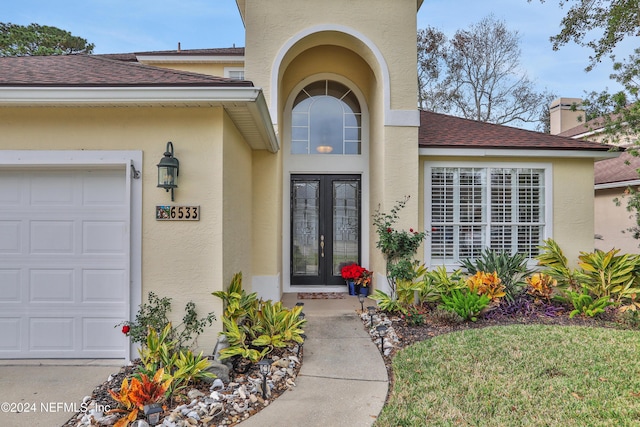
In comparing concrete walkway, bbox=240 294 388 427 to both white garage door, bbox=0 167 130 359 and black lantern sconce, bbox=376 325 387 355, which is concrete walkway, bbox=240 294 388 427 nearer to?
black lantern sconce, bbox=376 325 387 355

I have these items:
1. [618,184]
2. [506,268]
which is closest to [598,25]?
[618,184]

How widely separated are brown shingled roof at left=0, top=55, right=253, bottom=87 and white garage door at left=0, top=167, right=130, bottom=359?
106cm

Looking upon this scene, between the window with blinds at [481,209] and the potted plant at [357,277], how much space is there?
1.55 metres

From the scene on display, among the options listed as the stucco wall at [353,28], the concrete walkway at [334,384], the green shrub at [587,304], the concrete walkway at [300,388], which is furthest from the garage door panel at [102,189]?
the green shrub at [587,304]

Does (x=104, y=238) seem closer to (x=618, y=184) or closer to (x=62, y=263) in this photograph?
(x=62, y=263)

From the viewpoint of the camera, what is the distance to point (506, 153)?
24.1ft

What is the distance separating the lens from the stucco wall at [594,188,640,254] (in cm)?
1061

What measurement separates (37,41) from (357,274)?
19879 millimetres

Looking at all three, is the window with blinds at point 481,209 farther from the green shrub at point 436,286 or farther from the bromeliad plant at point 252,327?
the bromeliad plant at point 252,327

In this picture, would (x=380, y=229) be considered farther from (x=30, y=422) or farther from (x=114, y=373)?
(x=30, y=422)

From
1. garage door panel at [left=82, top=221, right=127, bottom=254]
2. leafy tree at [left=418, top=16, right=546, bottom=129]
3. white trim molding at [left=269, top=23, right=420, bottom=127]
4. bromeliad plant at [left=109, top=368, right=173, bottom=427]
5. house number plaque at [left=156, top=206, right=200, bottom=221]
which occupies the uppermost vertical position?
leafy tree at [left=418, top=16, right=546, bottom=129]

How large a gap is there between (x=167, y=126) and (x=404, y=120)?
4577 millimetres

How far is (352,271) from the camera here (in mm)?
7512

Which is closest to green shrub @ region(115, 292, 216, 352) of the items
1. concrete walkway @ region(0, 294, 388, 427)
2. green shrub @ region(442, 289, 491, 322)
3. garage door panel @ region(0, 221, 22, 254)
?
concrete walkway @ region(0, 294, 388, 427)
